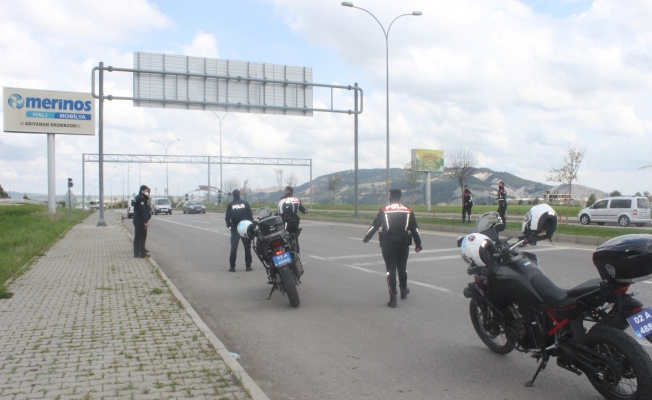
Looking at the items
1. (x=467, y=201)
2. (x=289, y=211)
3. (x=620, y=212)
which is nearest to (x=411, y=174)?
(x=620, y=212)

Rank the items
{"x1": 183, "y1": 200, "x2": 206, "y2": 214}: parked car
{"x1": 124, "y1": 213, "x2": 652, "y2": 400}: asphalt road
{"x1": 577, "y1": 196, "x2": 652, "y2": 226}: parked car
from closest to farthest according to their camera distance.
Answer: {"x1": 124, "y1": 213, "x2": 652, "y2": 400}: asphalt road < {"x1": 577, "y1": 196, "x2": 652, "y2": 226}: parked car < {"x1": 183, "y1": 200, "x2": 206, "y2": 214}: parked car

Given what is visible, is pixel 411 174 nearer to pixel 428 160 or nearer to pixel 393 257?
pixel 428 160

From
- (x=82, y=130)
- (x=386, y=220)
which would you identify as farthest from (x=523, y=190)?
(x=386, y=220)

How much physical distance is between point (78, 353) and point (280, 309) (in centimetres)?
302

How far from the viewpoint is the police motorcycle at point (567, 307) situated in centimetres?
360

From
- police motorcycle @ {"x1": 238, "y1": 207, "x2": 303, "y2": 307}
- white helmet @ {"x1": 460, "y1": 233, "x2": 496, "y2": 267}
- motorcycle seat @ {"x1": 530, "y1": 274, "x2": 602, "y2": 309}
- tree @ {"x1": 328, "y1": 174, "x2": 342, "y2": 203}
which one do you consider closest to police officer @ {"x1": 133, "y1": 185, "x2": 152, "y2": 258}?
police motorcycle @ {"x1": 238, "y1": 207, "x2": 303, "y2": 307}

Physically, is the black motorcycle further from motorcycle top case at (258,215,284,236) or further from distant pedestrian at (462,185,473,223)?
distant pedestrian at (462,185,473,223)

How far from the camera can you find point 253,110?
2594 cm

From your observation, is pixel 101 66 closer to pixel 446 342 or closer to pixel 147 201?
pixel 147 201

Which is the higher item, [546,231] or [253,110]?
[253,110]

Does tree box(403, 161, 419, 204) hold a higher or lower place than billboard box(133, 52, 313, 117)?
lower

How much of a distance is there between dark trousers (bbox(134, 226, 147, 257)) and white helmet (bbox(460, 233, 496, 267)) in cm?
969

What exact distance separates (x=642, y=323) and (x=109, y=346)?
4.58 meters

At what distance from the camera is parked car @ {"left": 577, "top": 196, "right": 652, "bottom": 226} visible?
24.5 m
